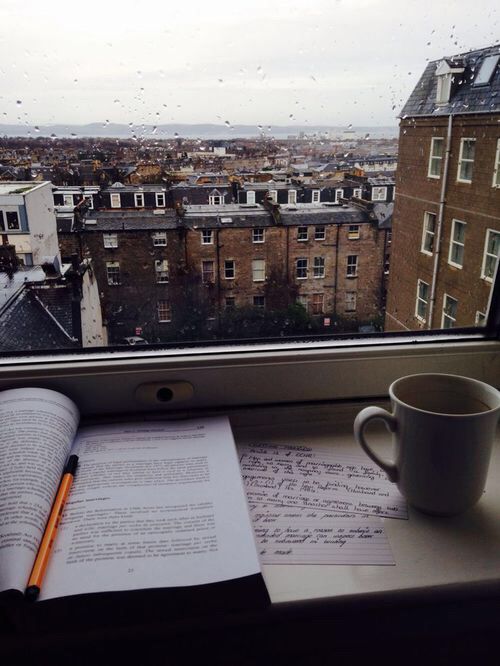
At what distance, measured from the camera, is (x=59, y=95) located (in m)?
0.76

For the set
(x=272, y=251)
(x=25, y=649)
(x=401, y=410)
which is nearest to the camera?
(x=25, y=649)

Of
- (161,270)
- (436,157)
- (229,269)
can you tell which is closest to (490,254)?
(436,157)

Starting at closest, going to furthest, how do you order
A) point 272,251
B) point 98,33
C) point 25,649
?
point 25,649
point 98,33
point 272,251

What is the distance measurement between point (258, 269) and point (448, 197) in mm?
321

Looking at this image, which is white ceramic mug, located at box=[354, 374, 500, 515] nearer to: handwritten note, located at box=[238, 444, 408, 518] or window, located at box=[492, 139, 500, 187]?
handwritten note, located at box=[238, 444, 408, 518]

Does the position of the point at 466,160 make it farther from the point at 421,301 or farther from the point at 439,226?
the point at 421,301

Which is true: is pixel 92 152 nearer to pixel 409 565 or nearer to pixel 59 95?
pixel 59 95

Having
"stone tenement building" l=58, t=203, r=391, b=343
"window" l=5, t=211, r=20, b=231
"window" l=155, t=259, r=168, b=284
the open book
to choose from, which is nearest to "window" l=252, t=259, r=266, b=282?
"stone tenement building" l=58, t=203, r=391, b=343

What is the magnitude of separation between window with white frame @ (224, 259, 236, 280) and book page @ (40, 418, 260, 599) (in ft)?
0.78

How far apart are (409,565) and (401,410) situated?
0.15m

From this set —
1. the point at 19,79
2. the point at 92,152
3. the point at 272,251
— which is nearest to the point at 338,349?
the point at 272,251

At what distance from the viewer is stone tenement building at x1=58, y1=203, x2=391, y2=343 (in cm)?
83

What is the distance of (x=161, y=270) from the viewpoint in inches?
33.2

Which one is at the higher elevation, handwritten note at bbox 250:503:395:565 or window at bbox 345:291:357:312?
window at bbox 345:291:357:312
